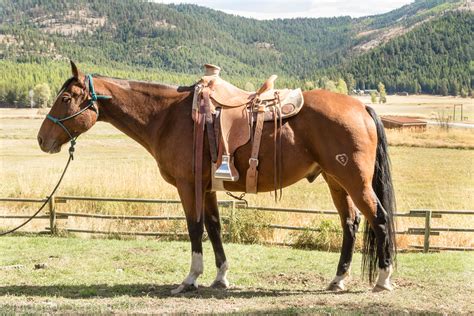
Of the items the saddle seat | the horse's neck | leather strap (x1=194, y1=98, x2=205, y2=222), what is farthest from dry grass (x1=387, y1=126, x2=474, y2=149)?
leather strap (x1=194, y1=98, x2=205, y2=222)

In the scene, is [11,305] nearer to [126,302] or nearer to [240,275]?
[126,302]

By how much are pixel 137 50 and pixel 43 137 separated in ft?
336

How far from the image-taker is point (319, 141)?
16.6 ft

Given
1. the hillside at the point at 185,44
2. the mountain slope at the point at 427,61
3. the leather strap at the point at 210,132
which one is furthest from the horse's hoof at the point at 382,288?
the mountain slope at the point at 427,61

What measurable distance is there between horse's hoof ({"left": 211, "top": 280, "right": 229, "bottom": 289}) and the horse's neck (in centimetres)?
166

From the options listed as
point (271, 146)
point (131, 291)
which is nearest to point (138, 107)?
point (271, 146)

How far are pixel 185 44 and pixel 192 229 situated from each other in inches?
4307

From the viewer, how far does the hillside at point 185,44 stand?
64.7 m

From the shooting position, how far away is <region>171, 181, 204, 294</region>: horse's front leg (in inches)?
210

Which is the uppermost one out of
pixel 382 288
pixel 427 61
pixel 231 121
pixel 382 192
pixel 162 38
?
pixel 162 38

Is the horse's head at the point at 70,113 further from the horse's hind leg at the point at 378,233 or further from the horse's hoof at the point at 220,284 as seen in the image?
the horse's hind leg at the point at 378,233

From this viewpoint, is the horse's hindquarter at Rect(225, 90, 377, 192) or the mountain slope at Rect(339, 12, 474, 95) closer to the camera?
the horse's hindquarter at Rect(225, 90, 377, 192)

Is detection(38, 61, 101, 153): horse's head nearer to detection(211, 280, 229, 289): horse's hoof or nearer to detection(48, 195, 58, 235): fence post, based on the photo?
detection(211, 280, 229, 289): horse's hoof

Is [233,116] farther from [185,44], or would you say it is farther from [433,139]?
[185,44]
